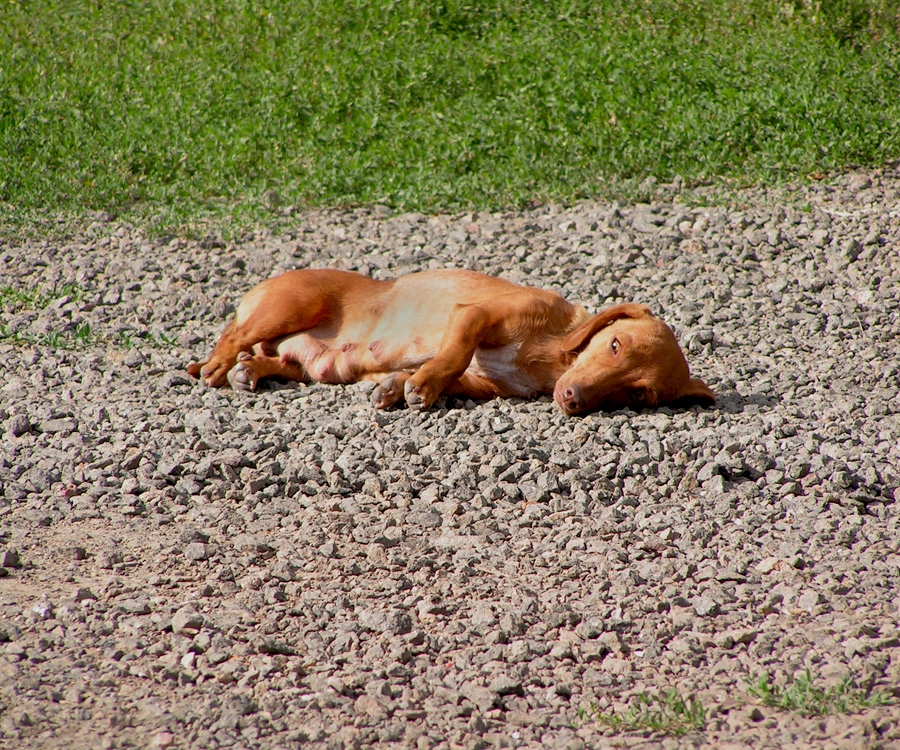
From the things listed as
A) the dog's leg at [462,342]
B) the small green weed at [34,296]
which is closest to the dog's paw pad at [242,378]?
the dog's leg at [462,342]

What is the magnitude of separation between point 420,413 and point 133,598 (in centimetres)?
208

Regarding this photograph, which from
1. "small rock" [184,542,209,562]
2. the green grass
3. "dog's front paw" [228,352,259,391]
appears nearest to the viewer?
"small rock" [184,542,209,562]

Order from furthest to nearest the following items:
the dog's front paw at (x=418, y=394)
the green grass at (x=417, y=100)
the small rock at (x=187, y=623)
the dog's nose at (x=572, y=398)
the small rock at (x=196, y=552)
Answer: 1. the green grass at (x=417, y=100)
2. the dog's front paw at (x=418, y=394)
3. the dog's nose at (x=572, y=398)
4. the small rock at (x=196, y=552)
5. the small rock at (x=187, y=623)

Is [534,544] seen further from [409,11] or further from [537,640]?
[409,11]

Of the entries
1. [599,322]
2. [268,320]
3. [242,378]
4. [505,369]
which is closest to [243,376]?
[242,378]

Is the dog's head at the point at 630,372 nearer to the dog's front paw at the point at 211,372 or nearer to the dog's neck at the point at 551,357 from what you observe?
the dog's neck at the point at 551,357

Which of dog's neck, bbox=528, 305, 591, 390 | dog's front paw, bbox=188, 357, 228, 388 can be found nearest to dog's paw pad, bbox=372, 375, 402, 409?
dog's neck, bbox=528, 305, 591, 390

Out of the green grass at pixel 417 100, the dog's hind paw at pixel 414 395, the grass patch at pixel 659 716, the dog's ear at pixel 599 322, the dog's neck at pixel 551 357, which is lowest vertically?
the grass patch at pixel 659 716

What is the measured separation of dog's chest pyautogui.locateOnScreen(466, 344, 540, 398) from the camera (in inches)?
246

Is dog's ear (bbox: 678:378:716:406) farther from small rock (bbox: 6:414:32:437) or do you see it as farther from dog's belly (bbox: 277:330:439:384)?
small rock (bbox: 6:414:32:437)

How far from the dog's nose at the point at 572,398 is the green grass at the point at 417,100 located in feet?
13.6

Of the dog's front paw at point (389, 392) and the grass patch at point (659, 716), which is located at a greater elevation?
the dog's front paw at point (389, 392)

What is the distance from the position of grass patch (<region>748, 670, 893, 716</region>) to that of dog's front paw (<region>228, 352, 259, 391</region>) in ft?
11.9

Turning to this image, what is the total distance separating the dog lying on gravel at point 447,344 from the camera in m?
5.90
